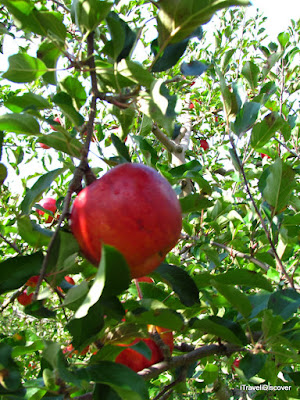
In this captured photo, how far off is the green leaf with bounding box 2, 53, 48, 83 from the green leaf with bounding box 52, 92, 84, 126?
6 centimetres

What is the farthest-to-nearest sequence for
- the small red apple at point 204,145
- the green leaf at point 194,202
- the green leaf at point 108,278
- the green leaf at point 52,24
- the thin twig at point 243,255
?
1. the small red apple at point 204,145
2. the thin twig at point 243,255
3. the green leaf at point 194,202
4. the green leaf at point 52,24
5. the green leaf at point 108,278

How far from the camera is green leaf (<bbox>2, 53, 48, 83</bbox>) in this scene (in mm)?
674

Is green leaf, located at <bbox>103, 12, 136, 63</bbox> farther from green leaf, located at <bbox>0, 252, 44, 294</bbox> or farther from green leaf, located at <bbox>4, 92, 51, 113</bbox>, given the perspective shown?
green leaf, located at <bbox>0, 252, 44, 294</bbox>

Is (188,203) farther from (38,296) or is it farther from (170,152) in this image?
(170,152)

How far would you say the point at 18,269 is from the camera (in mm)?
655

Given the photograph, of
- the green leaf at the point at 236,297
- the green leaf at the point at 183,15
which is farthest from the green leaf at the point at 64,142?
the green leaf at the point at 236,297

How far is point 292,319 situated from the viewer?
0.77 metres

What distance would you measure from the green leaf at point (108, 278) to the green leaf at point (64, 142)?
0.79ft

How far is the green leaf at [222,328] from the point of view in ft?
2.32

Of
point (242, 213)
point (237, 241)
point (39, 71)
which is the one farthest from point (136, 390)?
point (242, 213)

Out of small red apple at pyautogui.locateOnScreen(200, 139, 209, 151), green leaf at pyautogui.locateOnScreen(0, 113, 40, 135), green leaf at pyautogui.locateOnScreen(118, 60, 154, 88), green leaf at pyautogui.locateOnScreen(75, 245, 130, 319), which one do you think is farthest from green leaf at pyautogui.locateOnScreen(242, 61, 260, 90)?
small red apple at pyautogui.locateOnScreen(200, 139, 209, 151)

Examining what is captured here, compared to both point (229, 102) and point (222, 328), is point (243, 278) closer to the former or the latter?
point (222, 328)

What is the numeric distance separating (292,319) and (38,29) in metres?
0.73

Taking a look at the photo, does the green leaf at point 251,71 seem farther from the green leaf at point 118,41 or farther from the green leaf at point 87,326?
the green leaf at point 87,326
